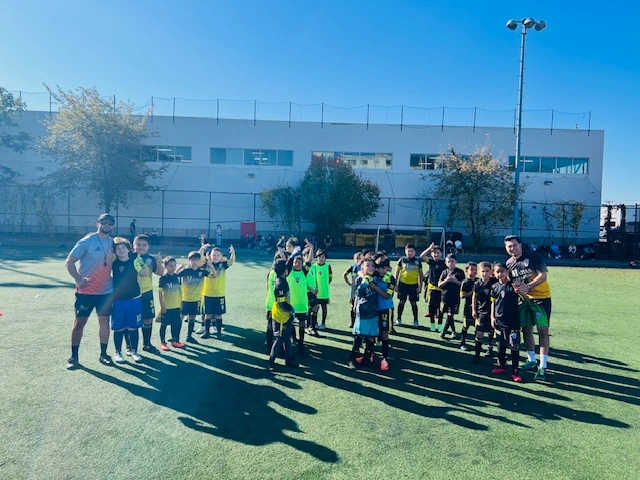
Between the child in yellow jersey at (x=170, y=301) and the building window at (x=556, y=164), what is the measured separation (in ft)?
102

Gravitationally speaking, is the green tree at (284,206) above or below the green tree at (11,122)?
below

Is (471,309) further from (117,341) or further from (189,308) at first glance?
(117,341)

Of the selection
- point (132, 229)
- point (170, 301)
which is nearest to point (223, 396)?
point (170, 301)

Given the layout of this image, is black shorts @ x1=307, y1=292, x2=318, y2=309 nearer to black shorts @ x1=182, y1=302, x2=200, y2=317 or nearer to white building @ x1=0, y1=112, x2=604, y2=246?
black shorts @ x1=182, y1=302, x2=200, y2=317

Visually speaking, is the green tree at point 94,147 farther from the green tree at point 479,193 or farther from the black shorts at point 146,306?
the black shorts at point 146,306

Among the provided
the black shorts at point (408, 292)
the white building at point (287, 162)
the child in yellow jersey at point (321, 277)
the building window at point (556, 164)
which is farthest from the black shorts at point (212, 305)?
the building window at point (556, 164)

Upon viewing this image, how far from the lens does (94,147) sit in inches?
1164

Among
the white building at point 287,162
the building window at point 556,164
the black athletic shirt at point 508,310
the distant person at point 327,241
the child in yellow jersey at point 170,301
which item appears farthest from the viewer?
the building window at point 556,164

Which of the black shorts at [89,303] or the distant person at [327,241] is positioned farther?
the distant person at [327,241]

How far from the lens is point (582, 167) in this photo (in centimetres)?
3247

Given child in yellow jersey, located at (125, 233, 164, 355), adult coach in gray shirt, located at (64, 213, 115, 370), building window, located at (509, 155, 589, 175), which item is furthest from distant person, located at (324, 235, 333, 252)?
adult coach in gray shirt, located at (64, 213, 115, 370)

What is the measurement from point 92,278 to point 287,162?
28.0m

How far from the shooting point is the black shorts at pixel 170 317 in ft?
22.6

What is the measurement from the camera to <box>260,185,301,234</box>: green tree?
29984 mm
